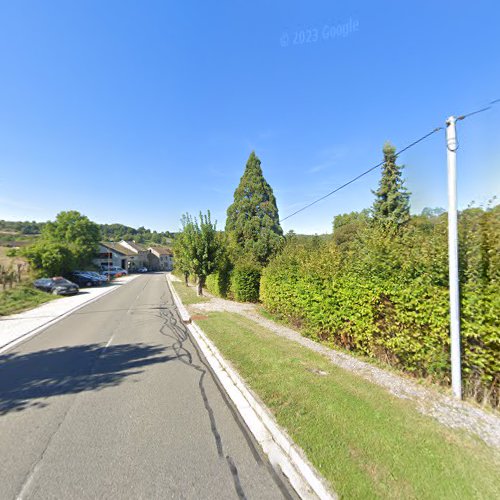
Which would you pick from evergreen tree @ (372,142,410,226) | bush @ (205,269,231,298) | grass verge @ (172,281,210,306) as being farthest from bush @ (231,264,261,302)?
evergreen tree @ (372,142,410,226)

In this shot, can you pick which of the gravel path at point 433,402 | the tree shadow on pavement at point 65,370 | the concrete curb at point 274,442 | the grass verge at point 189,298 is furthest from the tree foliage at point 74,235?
the gravel path at point 433,402

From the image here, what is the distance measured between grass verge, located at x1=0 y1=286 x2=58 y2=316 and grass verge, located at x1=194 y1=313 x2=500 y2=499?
1463 cm

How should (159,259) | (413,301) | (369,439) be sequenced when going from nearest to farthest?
(369,439) → (413,301) → (159,259)

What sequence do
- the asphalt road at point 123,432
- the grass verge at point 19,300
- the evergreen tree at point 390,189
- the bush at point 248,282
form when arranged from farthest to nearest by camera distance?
the evergreen tree at point 390,189 < the bush at point 248,282 < the grass verge at point 19,300 < the asphalt road at point 123,432

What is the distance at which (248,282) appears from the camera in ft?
48.3

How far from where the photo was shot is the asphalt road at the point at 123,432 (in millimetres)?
2502

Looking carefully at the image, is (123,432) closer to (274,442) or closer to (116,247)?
(274,442)

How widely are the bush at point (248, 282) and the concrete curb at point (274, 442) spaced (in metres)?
9.51

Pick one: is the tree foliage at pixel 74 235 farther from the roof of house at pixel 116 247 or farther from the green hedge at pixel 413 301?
the green hedge at pixel 413 301

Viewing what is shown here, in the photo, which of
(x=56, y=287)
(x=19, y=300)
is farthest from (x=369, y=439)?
(x=56, y=287)

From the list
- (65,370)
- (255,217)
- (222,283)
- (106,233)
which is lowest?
(65,370)

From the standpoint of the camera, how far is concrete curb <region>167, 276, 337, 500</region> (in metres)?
2.42

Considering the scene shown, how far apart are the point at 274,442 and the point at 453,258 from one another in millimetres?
3614

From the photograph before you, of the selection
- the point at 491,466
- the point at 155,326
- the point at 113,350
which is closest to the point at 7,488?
the point at 113,350
